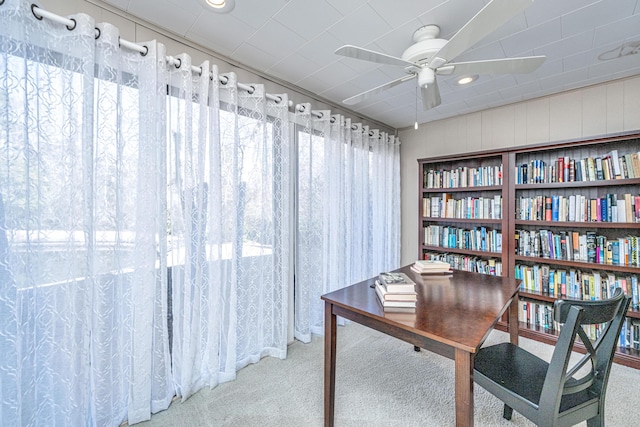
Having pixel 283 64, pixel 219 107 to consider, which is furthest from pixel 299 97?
pixel 219 107

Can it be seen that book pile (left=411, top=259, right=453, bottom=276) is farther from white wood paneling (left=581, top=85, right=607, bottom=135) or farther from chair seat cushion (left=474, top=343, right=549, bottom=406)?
white wood paneling (left=581, top=85, right=607, bottom=135)

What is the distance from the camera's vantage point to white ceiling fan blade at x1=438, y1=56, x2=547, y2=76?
4.56 ft

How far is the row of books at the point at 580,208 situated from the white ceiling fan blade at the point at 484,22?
2.14m

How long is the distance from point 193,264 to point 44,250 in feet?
2.36

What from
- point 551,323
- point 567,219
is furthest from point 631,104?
point 551,323

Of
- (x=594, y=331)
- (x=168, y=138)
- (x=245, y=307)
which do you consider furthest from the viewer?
(x=594, y=331)

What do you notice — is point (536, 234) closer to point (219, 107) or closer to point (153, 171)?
point (219, 107)

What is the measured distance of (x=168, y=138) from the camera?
1710mm

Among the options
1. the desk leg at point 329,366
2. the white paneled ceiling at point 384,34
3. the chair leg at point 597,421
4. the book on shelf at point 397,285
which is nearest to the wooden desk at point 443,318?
the desk leg at point 329,366

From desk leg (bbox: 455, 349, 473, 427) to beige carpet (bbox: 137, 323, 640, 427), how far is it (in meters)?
0.78

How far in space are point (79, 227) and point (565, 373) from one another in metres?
2.33

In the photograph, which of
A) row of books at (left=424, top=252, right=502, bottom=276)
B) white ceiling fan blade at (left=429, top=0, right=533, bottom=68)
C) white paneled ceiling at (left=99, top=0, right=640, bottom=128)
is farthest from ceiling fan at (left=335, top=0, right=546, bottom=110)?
row of books at (left=424, top=252, right=502, bottom=276)

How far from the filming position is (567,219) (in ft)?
8.23

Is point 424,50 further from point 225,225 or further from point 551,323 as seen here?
point 551,323
